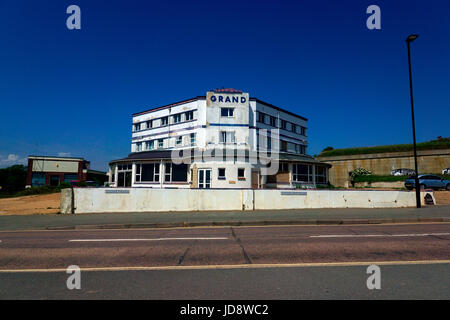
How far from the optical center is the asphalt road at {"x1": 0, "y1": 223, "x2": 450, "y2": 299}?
12.8ft

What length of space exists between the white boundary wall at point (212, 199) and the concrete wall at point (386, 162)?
22.1 meters

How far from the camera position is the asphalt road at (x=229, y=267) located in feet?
12.8

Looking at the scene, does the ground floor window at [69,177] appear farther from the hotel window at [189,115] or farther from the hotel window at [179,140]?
the hotel window at [189,115]

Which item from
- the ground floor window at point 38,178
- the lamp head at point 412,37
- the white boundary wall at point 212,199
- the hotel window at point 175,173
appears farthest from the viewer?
the ground floor window at point 38,178

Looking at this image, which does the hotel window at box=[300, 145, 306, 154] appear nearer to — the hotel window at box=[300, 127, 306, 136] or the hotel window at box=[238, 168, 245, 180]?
the hotel window at box=[300, 127, 306, 136]

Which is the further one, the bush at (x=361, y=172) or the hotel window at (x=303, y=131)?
the hotel window at (x=303, y=131)

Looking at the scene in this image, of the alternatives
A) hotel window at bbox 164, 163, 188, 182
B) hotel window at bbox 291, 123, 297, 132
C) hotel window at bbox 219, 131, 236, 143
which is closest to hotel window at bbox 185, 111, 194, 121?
hotel window at bbox 219, 131, 236, 143

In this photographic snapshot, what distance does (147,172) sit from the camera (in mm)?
30609

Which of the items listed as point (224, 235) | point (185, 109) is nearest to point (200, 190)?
point (224, 235)

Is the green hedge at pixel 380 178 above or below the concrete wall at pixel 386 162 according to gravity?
below

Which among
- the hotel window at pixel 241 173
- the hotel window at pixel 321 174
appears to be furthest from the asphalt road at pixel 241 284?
the hotel window at pixel 321 174

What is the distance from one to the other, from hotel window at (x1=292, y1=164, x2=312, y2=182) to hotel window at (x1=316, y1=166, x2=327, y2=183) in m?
1.32

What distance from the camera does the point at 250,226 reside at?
11.1m

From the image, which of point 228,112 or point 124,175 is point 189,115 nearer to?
point 228,112
